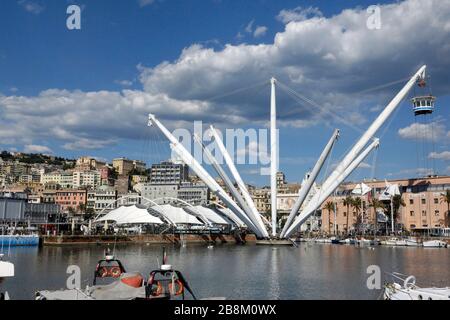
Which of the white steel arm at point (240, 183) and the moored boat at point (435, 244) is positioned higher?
the white steel arm at point (240, 183)

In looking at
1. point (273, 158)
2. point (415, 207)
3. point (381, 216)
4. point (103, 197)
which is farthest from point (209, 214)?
point (103, 197)

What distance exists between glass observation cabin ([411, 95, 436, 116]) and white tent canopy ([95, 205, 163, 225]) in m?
41.4

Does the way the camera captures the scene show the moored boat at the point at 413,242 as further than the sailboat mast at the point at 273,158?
Yes

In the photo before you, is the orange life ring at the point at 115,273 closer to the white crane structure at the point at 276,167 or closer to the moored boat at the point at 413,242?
the white crane structure at the point at 276,167

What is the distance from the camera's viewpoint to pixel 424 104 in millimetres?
70688

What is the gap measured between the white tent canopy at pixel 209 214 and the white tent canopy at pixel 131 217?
9312mm

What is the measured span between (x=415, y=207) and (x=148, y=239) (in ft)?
147

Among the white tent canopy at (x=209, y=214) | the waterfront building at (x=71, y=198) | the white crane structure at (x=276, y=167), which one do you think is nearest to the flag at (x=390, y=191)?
the white crane structure at (x=276, y=167)

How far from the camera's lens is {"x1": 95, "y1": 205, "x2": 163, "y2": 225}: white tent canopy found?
230ft

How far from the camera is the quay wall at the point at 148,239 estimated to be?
62.1 m

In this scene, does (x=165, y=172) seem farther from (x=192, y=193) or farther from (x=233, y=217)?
(x=233, y=217)

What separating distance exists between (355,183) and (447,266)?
62.2 m
